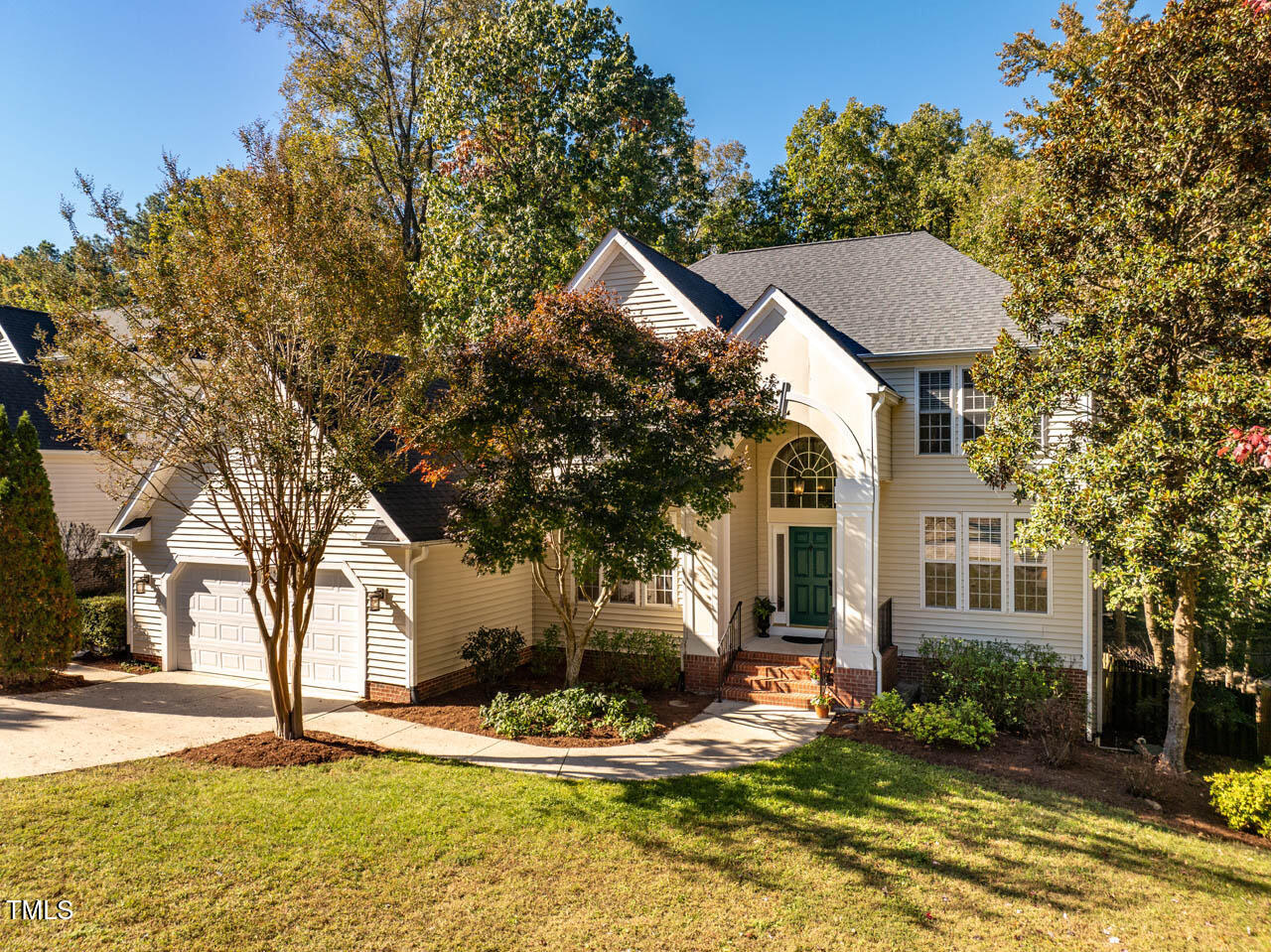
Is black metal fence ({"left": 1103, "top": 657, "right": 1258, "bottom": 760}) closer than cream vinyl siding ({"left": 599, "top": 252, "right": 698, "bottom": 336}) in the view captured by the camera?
Yes

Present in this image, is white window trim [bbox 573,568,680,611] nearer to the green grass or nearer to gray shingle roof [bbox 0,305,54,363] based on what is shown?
the green grass

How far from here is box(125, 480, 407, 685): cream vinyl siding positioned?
43.1 feet

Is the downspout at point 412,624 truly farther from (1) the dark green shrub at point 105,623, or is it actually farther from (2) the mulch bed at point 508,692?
(1) the dark green shrub at point 105,623

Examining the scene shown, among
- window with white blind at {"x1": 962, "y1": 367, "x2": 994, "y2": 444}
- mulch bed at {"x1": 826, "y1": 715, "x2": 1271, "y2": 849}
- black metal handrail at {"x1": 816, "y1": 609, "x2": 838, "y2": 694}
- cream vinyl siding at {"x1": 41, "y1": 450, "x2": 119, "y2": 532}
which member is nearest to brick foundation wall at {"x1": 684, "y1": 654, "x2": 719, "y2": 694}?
black metal handrail at {"x1": 816, "y1": 609, "x2": 838, "y2": 694}

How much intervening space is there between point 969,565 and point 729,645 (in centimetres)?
481

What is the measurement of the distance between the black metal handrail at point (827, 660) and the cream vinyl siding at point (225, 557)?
7.21m

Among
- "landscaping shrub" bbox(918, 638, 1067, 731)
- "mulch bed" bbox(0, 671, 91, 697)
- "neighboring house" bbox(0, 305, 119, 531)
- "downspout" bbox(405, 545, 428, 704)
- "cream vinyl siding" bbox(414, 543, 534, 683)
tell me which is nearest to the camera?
"landscaping shrub" bbox(918, 638, 1067, 731)

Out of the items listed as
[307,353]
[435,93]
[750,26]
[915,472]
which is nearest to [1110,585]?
[915,472]

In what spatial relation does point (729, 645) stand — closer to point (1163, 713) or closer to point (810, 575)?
point (810, 575)

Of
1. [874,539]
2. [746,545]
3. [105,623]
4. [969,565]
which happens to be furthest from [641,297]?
[105,623]

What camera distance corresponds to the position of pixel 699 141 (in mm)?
37094

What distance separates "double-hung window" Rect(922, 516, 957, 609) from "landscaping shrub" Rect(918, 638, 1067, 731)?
0.79 metres

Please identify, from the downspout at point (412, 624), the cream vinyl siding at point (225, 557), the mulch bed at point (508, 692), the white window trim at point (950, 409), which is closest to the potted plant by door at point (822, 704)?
→ the mulch bed at point (508, 692)

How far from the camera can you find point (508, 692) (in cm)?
1387
